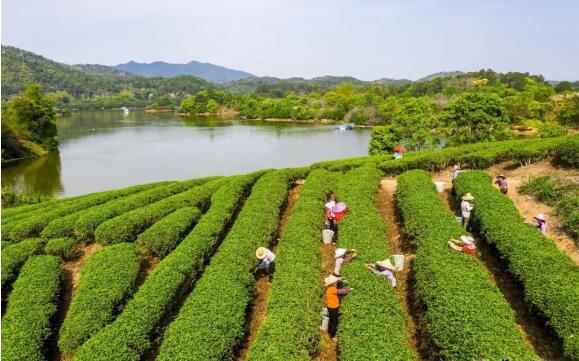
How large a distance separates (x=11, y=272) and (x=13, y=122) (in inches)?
2262

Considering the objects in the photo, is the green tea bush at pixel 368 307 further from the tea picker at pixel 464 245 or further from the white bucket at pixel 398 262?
the tea picker at pixel 464 245

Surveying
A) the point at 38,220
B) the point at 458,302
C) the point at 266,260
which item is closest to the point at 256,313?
the point at 266,260

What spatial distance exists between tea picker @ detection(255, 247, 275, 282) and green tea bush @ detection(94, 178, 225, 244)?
6.49 meters

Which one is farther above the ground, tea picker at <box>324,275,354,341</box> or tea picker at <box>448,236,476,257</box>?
tea picker at <box>448,236,476,257</box>

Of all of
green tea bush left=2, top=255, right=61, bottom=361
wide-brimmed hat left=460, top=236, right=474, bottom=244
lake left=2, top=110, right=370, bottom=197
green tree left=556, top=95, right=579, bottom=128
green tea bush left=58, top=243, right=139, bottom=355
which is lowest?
lake left=2, top=110, right=370, bottom=197

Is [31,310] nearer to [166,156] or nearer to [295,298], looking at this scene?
[295,298]

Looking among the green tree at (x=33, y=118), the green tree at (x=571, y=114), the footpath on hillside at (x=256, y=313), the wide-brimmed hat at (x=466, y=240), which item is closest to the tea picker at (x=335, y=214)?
the footpath on hillside at (x=256, y=313)

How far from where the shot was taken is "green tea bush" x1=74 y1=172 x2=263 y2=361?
958cm

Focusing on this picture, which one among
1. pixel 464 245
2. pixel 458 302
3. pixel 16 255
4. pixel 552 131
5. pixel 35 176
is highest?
pixel 552 131

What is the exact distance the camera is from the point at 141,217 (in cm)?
1756

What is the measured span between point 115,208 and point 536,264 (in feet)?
56.6

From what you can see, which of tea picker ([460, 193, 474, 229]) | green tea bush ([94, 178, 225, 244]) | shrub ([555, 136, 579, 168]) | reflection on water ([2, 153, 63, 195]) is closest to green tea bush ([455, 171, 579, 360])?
tea picker ([460, 193, 474, 229])

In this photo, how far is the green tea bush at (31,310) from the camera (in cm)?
1028

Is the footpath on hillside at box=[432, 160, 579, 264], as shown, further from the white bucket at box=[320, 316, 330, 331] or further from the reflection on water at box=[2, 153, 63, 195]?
the reflection on water at box=[2, 153, 63, 195]
